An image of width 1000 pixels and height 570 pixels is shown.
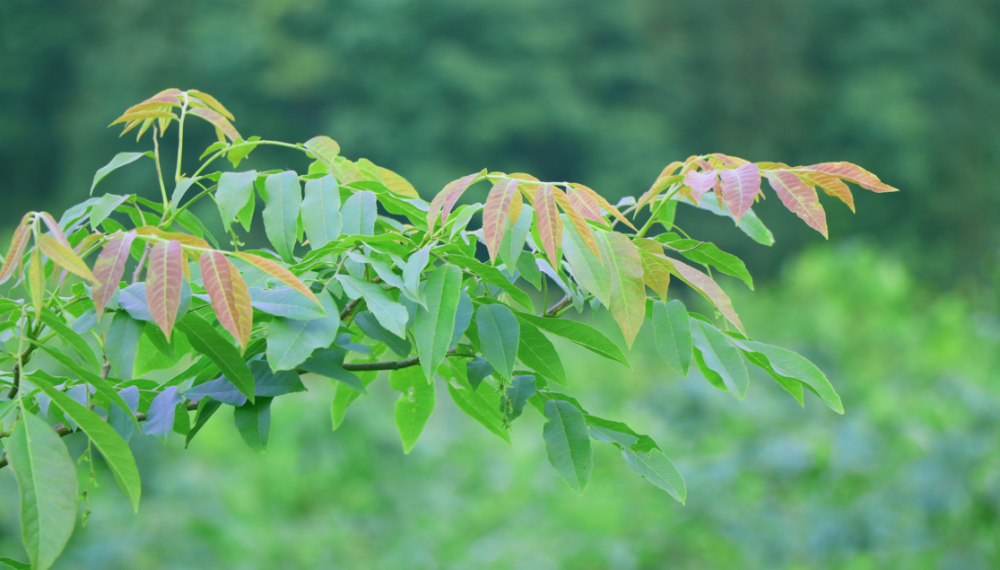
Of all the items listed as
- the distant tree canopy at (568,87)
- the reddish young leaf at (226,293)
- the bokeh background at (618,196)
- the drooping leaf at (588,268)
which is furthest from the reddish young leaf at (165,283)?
the distant tree canopy at (568,87)

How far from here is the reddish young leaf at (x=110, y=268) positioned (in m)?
0.43

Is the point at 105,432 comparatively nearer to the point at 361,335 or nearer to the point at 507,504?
the point at 361,335

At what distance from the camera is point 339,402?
70 cm

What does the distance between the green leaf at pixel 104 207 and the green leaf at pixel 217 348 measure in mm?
154

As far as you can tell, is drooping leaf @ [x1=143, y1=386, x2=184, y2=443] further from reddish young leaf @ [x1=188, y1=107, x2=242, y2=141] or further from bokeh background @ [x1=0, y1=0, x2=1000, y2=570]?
bokeh background @ [x1=0, y1=0, x2=1000, y2=570]

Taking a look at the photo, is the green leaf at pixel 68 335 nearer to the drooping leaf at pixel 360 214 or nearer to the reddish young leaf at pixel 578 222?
the drooping leaf at pixel 360 214

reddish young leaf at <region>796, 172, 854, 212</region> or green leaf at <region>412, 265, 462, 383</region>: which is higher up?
reddish young leaf at <region>796, 172, 854, 212</region>

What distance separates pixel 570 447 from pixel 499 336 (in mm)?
113

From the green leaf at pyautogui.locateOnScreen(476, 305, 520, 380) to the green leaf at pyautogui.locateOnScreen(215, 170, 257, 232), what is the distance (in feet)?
0.68

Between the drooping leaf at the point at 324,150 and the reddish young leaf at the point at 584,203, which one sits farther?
the drooping leaf at the point at 324,150

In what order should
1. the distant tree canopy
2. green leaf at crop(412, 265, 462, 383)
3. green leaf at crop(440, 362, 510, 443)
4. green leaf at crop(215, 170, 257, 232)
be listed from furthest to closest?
the distant tree canopy → green leaf at crop(440, 362, 510, 443) → green leaf at crop(215, 170, 257, 232) → green leaf at crop(412, 265, 462, 383)

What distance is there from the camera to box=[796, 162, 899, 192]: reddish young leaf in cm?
52

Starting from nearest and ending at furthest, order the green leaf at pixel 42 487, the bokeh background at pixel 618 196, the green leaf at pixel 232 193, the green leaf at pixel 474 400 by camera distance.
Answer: the green leaf at pixel 42 487
the green leaf at pixel 232 193
the green leaf at pixel 474 400
the bokeh background at pixel 618 196

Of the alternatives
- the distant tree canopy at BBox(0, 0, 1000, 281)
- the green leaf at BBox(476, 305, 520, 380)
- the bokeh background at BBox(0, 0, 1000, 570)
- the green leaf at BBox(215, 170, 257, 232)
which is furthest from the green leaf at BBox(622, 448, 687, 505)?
the distant tree canopy at BBox(0, 0, 1000, 281)
